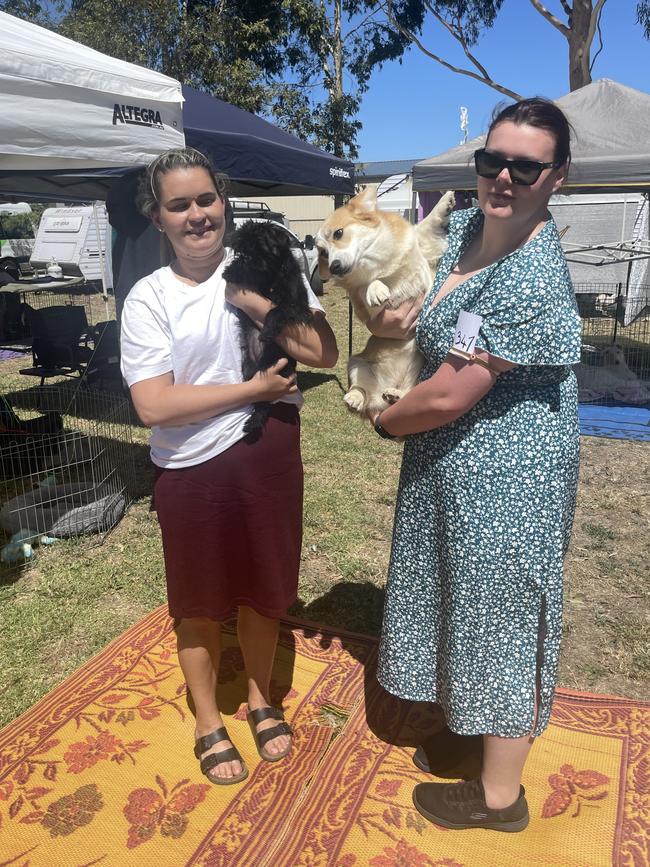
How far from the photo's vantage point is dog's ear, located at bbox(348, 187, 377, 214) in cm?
234

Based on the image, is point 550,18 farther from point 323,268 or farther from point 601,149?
point 323,268

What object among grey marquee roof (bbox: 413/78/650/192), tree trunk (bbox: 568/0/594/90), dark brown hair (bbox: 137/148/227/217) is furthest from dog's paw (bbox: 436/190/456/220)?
tree trunk (bbox: 568/0/594/90)

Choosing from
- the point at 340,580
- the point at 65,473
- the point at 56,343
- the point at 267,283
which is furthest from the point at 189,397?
the point at 56,343

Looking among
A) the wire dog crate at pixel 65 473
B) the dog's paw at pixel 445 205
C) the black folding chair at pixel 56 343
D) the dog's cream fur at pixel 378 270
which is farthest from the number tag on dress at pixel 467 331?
the black folding chair at pixel 56 343

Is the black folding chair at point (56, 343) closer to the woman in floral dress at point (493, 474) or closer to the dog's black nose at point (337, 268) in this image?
the dog's black nose at point (337, 268)

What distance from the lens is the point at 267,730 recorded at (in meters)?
2.45

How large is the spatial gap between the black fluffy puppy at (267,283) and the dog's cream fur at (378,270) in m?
0.33

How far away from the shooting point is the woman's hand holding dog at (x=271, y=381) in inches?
75.6

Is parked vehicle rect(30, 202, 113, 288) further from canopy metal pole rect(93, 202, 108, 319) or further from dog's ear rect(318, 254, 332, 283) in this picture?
dog's ear rect(318, 254, 332, 283)

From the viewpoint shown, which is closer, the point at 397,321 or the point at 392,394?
the point at 397,321

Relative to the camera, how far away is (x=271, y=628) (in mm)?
2352

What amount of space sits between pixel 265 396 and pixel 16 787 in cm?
172

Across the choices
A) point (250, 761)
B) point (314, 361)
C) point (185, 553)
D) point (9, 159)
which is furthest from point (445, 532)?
point (9, 159)

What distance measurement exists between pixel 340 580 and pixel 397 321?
211cm
